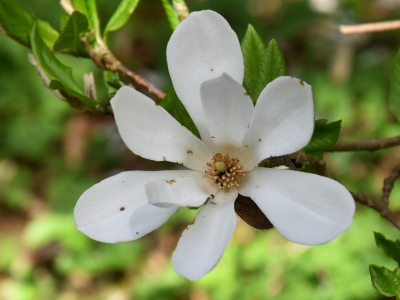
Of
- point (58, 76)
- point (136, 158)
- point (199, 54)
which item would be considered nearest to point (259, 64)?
point (199, 54)

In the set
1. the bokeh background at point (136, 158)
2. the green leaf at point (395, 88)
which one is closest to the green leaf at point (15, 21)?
the green leaf at point (395, 88)

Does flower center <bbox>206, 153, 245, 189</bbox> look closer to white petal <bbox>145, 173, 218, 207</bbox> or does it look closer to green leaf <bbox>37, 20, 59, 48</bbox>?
white petal <bbox>145, 173, 218, 207</bbox>

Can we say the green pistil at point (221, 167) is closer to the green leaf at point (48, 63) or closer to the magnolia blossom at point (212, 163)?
the magnolia blossom at point (212, 163)

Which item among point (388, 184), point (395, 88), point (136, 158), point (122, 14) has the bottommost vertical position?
point (136, 158)

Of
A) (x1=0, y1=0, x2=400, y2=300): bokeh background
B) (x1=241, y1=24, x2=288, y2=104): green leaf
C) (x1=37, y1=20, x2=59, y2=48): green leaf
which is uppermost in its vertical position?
(x1=37, y1=20, x2=59, y2=48): green leaf

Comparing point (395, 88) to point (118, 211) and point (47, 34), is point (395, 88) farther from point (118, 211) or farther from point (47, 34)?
point (47, 34)

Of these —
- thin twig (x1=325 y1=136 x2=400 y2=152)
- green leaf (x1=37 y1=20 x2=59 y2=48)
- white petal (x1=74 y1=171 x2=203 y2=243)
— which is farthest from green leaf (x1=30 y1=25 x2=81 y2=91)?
thin twig (x1=325 y1=136 x2=400 y2=152)
